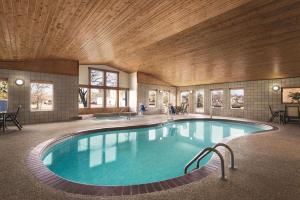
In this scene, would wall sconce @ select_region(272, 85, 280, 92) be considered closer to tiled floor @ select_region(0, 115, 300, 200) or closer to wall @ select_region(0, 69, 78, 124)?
tiled floor @ select_region(0, 115, 300, 200)

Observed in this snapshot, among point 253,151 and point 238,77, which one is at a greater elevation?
point 238,77

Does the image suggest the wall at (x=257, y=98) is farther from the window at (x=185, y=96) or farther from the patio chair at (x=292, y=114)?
the window at (x=185, y=96)

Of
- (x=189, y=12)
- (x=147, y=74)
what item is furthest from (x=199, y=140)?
(x=147, y=74)

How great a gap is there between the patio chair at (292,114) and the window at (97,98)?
10.3 metres

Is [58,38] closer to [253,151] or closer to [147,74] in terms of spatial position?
[253,151]

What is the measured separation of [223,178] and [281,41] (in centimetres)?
499

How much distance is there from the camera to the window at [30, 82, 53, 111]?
741 centimetres

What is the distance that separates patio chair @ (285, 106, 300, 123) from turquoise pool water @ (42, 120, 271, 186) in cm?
518

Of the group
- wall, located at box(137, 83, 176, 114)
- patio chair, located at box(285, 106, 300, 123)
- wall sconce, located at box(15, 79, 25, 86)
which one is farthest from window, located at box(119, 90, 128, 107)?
patio chair, located at box(285, 106, 300, 123)

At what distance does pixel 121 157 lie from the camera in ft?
12.6

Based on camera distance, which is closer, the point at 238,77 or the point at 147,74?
the point at 238,77

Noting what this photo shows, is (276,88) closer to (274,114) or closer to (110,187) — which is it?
(274,114)

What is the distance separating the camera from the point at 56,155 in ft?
12.3

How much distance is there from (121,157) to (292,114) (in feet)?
27.5
